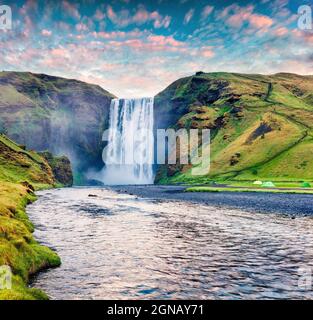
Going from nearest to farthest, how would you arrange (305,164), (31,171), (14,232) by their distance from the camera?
1. (14,232)
2. (305,164)
3. (31,171)

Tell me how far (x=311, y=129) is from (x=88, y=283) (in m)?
187

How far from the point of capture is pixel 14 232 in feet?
82.1

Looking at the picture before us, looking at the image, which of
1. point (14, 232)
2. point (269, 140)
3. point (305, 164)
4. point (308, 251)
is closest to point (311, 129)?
point (269, 140)

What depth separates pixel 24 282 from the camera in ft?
60.0

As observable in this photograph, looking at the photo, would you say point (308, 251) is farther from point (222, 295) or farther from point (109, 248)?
point (109, 248)

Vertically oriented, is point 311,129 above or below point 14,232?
above

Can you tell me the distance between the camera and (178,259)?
81.3ft

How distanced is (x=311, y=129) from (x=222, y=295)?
609 ft

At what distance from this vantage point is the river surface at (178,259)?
18031 millimetres

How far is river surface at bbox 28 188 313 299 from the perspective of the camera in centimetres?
1803

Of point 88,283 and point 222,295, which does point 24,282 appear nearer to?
point 88,283
